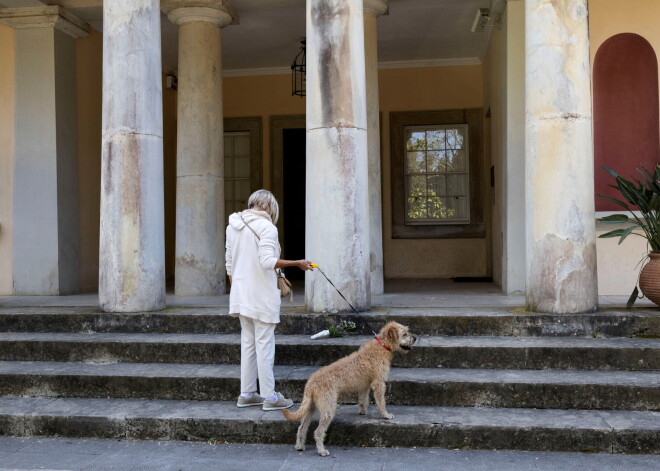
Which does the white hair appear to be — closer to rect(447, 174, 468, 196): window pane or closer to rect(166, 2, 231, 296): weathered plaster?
rect(166, 2, 231, 296): weathered plaster

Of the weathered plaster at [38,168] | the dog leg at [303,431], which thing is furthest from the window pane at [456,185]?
the dog leg at [303,431]

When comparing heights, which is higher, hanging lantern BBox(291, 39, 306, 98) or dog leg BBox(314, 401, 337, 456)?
hanging lantern BBox(291, 39, 306, 98)

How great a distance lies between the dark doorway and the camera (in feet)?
45.1

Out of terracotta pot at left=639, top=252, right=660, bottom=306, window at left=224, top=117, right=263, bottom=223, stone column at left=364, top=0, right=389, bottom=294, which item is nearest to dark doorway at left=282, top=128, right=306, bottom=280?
window at left=224, top=117, right=263, bottom=223

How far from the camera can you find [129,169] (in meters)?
7.11

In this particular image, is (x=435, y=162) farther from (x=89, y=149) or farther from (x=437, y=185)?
(x=89, y=149)

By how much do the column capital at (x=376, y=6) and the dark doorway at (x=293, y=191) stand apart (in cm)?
477

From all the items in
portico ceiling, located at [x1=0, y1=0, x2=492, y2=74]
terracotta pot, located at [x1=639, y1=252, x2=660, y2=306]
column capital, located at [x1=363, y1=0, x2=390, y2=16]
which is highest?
portico ceiling, located at [x1=0, y1=0, x2=492, y2=74]

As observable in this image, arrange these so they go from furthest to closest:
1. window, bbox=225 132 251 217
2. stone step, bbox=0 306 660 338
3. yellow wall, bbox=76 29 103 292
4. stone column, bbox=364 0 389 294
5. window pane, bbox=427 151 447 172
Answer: window, bbox=225 132 251 217
window pane, bbox=427 151 447 172
yellow wall, bbox=76 29 103 292
stone column, bbox=364 0 389 294
stone step, bbox=0 306 660 338

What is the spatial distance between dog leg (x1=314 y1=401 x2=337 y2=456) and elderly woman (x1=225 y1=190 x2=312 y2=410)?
0.59 metres

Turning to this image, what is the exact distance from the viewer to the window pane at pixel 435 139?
13219 mm

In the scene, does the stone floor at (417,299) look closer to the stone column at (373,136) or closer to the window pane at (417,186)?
the stone column at (373,136)

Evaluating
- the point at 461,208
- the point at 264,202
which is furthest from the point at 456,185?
the point at 264,202

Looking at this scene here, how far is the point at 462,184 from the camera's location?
13211 mm
